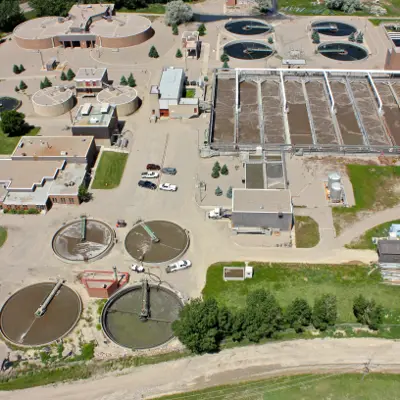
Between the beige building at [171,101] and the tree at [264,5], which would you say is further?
the tree at [264,5]

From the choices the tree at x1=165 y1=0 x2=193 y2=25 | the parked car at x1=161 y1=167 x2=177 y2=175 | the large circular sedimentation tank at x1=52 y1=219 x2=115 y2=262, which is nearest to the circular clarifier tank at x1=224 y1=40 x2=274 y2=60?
the tree at x1=165 y1=0 x2=193 y2=25

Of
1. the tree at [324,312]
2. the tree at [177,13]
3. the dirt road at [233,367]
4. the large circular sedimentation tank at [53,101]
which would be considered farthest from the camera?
the tree at [177,13]

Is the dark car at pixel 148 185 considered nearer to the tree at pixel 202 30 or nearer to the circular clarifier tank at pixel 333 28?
the tree at pixel 202 30

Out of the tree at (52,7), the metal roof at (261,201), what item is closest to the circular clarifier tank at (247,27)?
the tree at (52,7)

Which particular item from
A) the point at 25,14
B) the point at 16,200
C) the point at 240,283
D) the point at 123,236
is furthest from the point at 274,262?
the point at 25,14

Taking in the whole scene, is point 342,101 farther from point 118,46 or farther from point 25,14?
point 25,14

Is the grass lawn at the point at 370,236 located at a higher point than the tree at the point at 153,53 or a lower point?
lower
